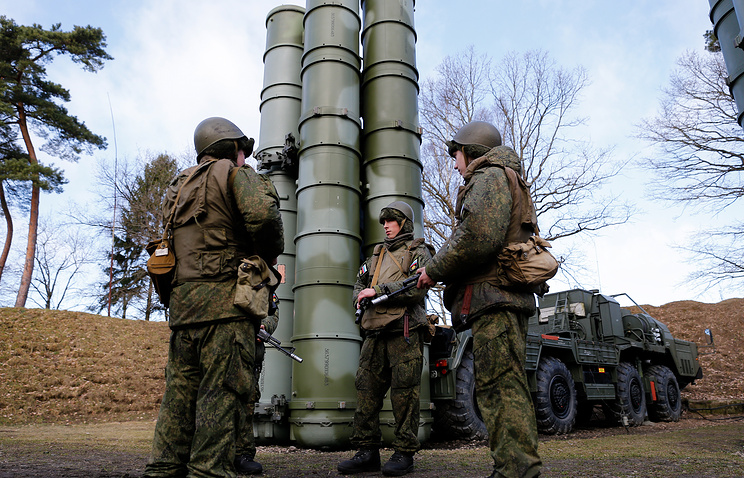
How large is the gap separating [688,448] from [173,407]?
4941mm

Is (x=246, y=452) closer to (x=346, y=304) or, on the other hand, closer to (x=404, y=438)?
(x=404, y=438)

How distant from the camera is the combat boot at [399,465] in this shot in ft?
11.0

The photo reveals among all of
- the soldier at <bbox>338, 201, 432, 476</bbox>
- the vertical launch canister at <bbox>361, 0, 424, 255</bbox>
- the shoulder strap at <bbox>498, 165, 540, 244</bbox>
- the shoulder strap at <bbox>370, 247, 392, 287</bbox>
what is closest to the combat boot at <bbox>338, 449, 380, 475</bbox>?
the soldier at <bbox>338, 201, 432, 476</bbox>

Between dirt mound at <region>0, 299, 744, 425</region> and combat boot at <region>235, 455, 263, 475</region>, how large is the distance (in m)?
7.88

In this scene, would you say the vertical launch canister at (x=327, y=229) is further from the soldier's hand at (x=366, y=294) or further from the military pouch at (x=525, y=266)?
the military pouch at (x=525, y=266)

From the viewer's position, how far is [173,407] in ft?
8.04

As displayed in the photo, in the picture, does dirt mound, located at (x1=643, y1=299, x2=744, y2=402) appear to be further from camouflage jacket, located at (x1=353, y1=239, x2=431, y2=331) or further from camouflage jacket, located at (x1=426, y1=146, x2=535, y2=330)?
camouflage jacket, located at (x1=426, y1=146, x2=535, y2=330)

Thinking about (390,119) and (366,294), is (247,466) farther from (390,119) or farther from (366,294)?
(390,119)

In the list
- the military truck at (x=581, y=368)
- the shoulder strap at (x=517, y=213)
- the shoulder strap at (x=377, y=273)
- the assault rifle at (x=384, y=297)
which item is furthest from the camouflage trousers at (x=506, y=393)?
the military truck at (x=581, y=368)

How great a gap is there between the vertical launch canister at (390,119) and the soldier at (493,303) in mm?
2970

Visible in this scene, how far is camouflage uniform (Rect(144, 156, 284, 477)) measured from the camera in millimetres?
2303

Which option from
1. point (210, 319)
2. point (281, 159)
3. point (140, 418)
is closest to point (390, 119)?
point (281, 159)

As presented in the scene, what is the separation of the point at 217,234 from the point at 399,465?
6.32 feet

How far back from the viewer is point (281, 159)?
636cm
